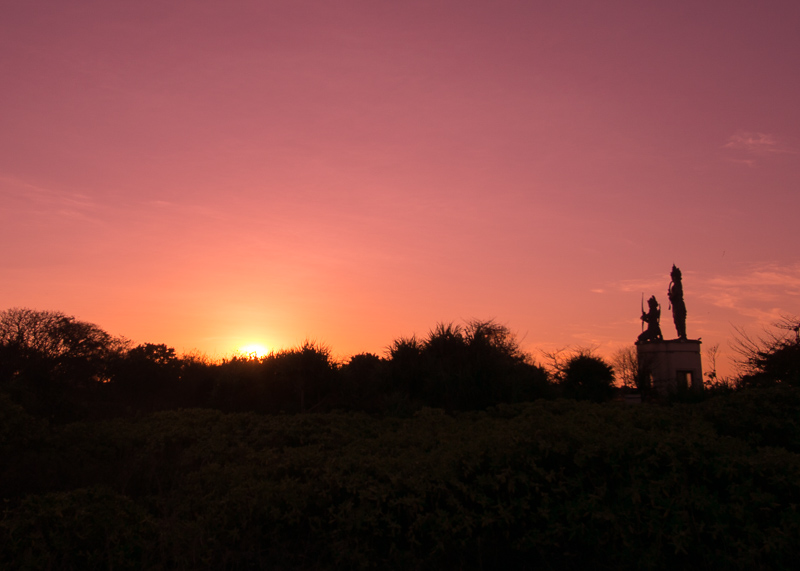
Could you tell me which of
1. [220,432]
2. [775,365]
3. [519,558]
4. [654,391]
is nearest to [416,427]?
[220,432]

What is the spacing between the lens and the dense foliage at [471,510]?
4.56m

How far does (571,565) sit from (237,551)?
2.68m

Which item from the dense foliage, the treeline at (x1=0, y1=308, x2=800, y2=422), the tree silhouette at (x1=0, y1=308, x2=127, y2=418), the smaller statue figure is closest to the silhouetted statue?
the smaller statue figure

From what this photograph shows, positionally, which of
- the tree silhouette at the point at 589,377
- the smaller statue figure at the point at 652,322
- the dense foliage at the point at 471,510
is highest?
the smaller statue figure at the point at 652,322

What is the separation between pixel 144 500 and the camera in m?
6.36

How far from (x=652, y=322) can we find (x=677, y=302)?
4.55 ft

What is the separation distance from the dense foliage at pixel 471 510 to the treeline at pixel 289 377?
5658mm

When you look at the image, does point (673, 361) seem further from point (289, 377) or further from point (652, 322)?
point (289, 377)

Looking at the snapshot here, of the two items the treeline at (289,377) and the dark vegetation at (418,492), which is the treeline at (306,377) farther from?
the dark vegetation at (418,492)

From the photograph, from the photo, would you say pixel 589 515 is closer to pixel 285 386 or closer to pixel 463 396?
pixel 463 396

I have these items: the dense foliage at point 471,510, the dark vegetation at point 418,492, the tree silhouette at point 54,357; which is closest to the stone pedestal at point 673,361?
the dark vegetation at point 418,492

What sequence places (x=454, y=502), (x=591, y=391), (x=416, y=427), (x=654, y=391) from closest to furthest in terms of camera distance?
(x=454, y=502), (x=416, y=427), (x=591, y=391), (x=654, y=391)

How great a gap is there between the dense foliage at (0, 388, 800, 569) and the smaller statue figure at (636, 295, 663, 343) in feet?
64.5

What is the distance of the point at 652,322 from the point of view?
25703mm
